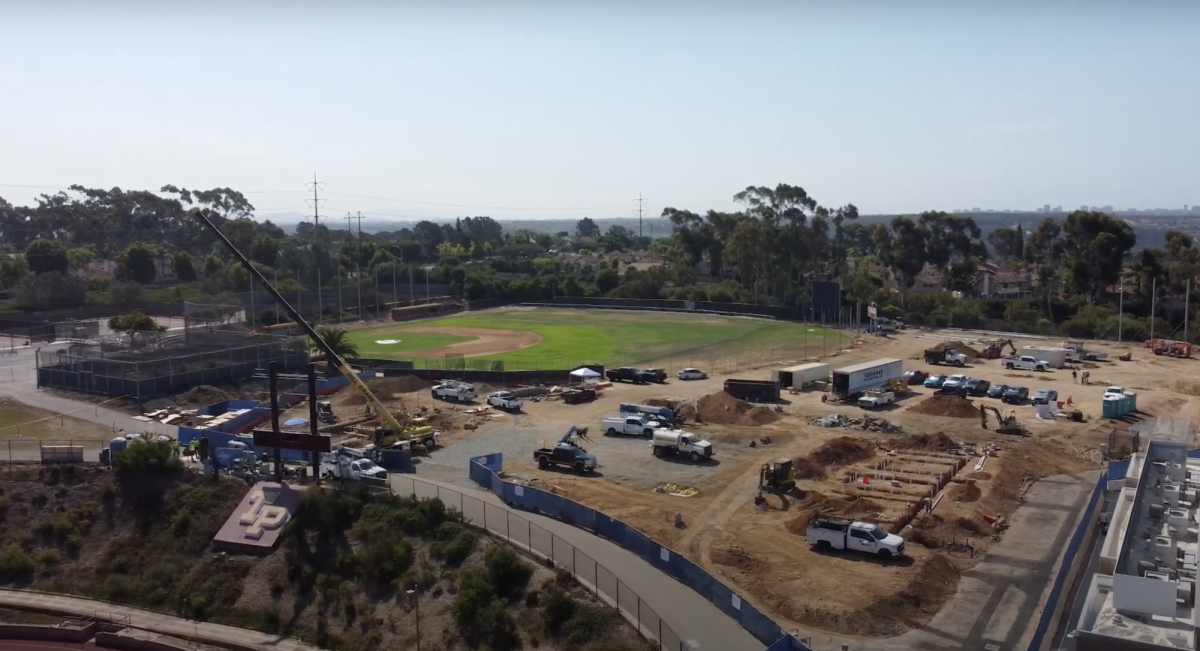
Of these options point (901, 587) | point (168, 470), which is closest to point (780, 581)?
point (901, 587)

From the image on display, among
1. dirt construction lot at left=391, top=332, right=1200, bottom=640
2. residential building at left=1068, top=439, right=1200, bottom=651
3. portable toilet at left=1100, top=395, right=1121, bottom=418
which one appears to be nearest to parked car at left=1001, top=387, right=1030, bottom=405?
dirt construction lot at left=391, top=332, right=1200, bottom=640

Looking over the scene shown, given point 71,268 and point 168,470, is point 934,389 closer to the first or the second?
point 168,470

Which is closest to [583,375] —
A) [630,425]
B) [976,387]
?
[630,425]

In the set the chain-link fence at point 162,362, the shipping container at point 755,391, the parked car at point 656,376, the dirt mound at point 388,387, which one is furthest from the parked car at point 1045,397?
the chain-link fence at point 162,362

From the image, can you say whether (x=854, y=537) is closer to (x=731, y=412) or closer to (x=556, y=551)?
Answer: (x=556, y=551)

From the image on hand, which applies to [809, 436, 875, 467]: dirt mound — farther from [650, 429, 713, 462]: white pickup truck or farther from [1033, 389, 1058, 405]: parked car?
[1033, 389, 1058, 405]: parked car
